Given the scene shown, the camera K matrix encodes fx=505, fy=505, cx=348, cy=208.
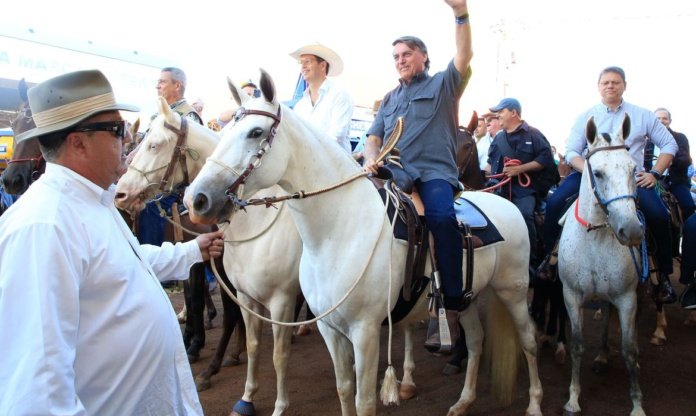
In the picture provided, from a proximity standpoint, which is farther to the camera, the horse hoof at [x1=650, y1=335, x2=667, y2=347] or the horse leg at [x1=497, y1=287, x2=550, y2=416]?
the horse hoof at [x1=650, y1=335, x2=667, y2=347]

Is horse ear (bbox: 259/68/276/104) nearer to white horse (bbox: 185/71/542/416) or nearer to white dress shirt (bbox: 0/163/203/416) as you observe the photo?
white horse (bbox: 185/71/542/416)

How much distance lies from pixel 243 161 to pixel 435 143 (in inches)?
56.1

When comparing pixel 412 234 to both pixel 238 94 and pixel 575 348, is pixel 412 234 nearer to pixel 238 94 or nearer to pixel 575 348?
pixel 238 94

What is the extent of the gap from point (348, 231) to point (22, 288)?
184cm

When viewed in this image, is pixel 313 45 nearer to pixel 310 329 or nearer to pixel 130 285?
pixel 130 285

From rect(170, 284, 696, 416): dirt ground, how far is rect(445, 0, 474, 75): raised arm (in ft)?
9.20

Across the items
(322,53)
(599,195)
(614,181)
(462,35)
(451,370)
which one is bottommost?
(451,370)

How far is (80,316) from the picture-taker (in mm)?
1506

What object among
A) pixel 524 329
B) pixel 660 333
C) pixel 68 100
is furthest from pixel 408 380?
pixel 68 100

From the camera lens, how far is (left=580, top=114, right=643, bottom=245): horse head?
355 centimetres

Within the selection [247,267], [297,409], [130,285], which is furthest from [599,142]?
[130,285]

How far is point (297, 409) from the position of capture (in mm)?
4230

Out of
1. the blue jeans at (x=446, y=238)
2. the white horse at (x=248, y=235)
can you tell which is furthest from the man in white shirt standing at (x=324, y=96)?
the blue jeans at (x=446, y=238)

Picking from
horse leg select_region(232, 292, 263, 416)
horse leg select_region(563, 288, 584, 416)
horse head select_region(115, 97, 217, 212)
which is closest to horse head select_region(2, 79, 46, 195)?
horse head select_region(115, 97, 217, 212)
